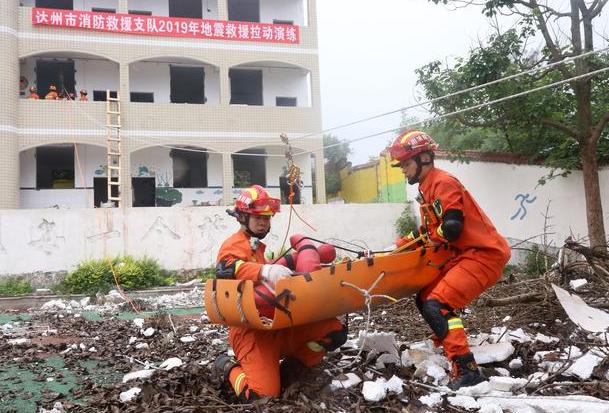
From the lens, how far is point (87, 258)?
13.2 meters

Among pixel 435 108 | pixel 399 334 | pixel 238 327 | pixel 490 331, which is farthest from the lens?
pixel 435 108

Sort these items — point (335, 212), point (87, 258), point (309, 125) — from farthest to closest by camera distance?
point (309, 125), point (335, 212), point (87, 258)

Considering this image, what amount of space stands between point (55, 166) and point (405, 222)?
40.3ft

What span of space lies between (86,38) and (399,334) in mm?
16807

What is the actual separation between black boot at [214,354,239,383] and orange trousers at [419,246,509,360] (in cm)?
147

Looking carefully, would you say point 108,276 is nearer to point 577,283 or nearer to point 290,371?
point 290,371

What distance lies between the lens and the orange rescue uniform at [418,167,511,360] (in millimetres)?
3672

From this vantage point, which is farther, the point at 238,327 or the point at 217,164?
the point at 217,164

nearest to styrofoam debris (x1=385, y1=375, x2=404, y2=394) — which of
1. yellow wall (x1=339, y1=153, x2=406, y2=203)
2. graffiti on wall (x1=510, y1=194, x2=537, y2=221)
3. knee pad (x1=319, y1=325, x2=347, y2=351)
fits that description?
knee pad (x1=319, y1=325, x2=347, y2=351)

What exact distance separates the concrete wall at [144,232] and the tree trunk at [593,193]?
5.75 metres

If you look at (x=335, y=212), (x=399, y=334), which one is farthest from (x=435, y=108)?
(x=399, y=334)

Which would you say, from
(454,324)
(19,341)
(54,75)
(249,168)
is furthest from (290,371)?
(54,75)

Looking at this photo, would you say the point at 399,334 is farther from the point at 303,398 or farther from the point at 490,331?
the point at 303,398

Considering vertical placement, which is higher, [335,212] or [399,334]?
[335,212]
